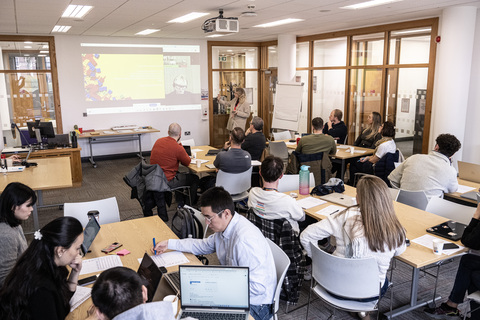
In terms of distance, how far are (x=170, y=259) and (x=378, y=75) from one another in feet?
23.2

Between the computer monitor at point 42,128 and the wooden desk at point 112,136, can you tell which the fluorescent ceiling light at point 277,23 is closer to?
the wooden desk at point 112,136

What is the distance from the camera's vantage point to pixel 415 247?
3.03 meters

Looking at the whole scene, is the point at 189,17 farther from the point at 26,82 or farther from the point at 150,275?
the point at 150,275

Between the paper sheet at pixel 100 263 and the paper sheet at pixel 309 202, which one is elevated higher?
the paper sheet at pixel 309 202

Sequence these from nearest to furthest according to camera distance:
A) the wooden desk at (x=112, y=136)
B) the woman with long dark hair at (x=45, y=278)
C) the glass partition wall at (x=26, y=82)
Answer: the woman with long dark hair at (x=45, y=278) → the glass partition wall at (x=26, y=82) → the wooden desk at (x=112, y=136)

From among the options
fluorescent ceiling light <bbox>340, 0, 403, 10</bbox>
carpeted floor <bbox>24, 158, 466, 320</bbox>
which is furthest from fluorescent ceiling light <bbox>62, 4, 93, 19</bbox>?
fluorescent ceiling light <bbox>340, 0, 403, 10</bbox>

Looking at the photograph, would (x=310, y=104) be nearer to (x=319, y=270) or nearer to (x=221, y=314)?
(x=319, y=270)

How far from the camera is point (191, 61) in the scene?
1092 cm

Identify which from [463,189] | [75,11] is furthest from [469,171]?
[75,11]

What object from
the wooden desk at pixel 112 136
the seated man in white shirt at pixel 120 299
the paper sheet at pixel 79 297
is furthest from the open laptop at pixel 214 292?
Result: the wooden desk at pixel 112 136

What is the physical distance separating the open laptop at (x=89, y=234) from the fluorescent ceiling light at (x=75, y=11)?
375cm

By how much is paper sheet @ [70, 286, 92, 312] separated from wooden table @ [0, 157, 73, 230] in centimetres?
269

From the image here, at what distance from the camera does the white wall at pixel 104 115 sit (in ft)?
31.2

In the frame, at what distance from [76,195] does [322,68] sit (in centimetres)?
643
